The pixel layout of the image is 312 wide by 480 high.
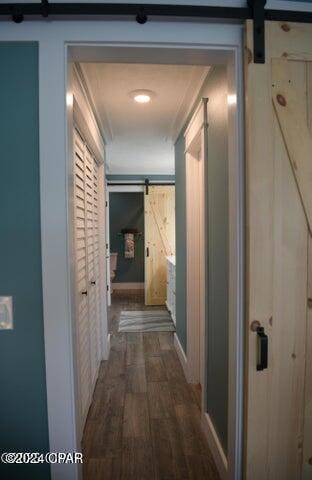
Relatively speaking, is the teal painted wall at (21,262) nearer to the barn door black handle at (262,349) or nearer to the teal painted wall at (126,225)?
the barn door black handle at (262,349)

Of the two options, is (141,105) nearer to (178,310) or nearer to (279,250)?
(279,250)

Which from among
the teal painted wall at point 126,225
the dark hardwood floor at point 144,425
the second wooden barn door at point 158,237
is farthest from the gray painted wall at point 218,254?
the teal painted wall at point 126,225

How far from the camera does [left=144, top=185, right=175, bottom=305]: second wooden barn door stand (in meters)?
5.21

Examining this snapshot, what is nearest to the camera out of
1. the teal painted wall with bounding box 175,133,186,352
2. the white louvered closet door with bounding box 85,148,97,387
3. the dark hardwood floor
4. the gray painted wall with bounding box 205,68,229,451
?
the gray painted wall with bounding box 205,68,229,451

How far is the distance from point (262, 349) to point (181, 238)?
199 centimetres

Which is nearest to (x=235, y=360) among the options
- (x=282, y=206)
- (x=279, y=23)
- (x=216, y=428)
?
(x=282, y=206)

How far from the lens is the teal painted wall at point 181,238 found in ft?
9.38

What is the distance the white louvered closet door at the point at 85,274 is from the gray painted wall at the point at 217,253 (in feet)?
2.69

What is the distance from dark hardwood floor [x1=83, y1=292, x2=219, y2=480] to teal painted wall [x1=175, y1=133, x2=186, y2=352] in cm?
43

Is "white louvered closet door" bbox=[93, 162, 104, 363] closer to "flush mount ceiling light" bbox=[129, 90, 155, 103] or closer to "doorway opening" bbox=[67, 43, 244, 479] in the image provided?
"doorway opening" bbox=[67, 43, 244, 479]

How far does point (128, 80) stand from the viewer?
1.98 m

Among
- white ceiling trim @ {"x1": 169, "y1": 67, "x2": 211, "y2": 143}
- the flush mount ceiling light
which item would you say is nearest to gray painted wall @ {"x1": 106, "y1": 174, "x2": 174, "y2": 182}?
white ceiling trim @ {"x1": 169, "y1": 67, "x2": 211, "y2": 143}

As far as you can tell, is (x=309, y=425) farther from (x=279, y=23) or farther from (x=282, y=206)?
(x=279, y=23)

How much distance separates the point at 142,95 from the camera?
2.21 m
